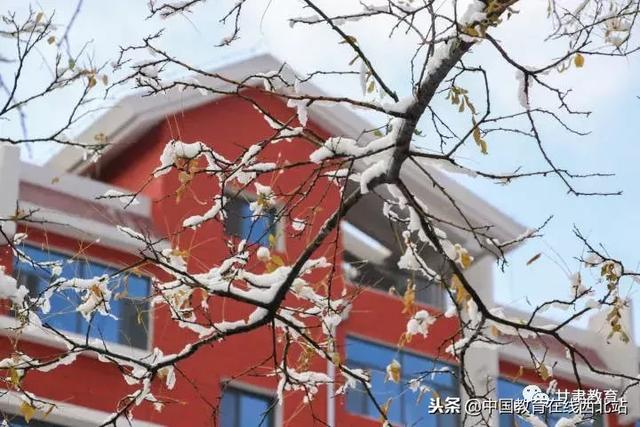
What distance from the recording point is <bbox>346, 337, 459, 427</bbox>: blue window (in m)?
18.5

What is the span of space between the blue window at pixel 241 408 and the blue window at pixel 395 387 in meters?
1.47

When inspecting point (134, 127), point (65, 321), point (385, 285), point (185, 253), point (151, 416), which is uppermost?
point (134, 127)

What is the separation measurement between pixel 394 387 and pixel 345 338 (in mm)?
995

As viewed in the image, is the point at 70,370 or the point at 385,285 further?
the point at 385,285

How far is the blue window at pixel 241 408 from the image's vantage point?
17.0 m

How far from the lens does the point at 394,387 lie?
18766mm

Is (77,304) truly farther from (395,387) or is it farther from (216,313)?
(395,387)

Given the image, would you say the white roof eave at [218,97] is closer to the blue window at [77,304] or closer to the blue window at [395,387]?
the blue window at [77,304]

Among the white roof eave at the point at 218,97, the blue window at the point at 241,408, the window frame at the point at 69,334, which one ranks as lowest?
the blue window at the point at 241,408

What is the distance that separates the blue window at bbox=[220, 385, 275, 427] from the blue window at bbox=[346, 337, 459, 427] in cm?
147

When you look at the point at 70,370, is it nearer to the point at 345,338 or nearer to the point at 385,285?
the point at 345,338

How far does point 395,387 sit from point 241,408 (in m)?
2.65

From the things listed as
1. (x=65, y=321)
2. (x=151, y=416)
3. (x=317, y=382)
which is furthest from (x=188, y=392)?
(x=317, y=382)

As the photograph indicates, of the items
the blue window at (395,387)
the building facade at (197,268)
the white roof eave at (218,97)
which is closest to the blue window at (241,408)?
the building facade at (197,268)
